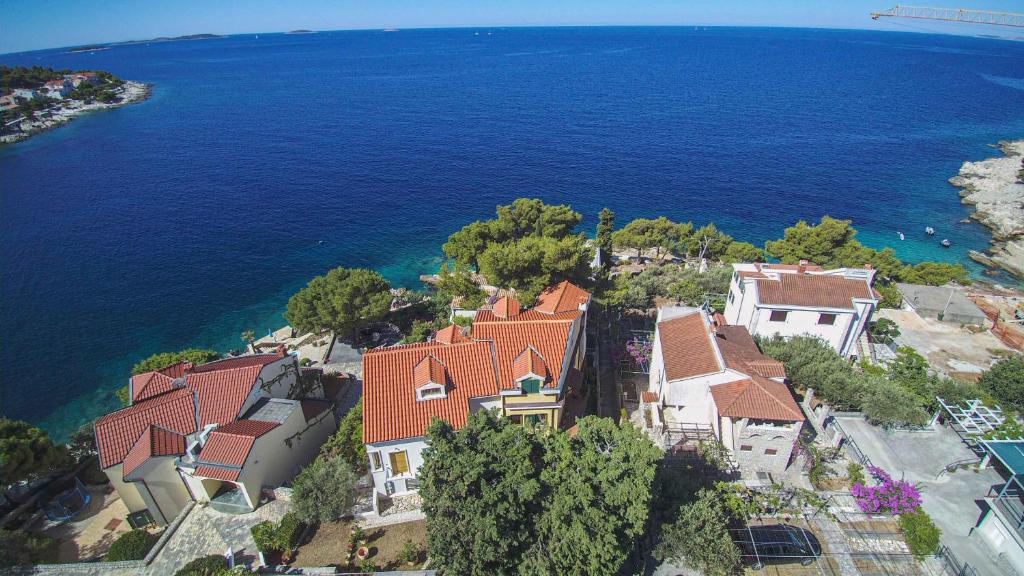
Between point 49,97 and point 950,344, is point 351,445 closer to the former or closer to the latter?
point 950,344

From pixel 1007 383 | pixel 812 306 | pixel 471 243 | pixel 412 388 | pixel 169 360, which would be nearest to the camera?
pixel 412 388

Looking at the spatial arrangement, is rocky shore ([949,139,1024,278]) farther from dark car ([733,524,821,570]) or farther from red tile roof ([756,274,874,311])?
dark car ([733,524,821,570])

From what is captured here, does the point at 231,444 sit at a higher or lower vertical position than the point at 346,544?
higher

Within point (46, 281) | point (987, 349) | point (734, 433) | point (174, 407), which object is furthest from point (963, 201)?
point (46, 281)

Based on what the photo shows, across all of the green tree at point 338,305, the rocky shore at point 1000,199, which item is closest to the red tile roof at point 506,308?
the green tree at point 338,305

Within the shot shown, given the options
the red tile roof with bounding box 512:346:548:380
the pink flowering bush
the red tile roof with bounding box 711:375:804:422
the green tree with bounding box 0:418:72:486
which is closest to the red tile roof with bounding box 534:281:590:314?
the red tile roof with bounding box 512:346:548:380

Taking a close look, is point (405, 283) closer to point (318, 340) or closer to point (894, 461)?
point (318, 340)

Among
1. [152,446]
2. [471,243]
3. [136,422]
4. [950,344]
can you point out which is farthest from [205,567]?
[950,344]
